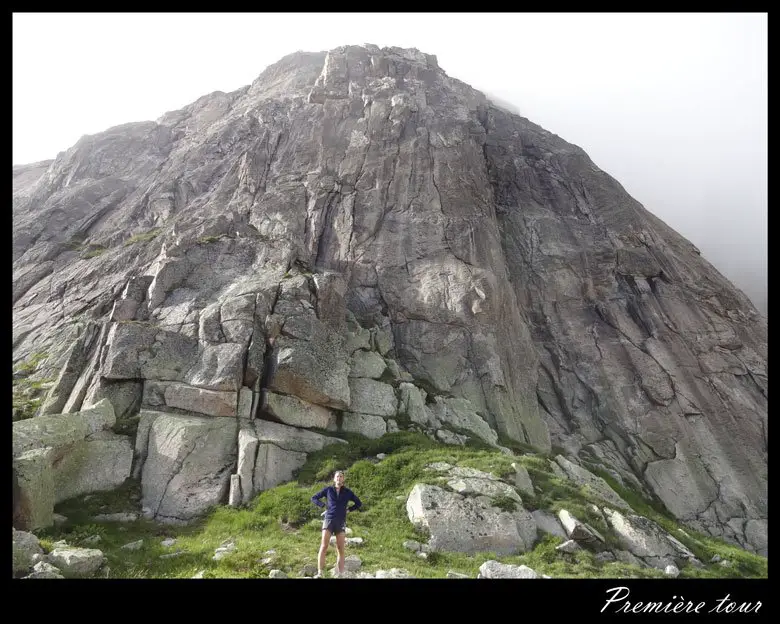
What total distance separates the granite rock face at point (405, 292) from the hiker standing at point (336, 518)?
1058 cm

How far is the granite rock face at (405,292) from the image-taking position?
30969 mm

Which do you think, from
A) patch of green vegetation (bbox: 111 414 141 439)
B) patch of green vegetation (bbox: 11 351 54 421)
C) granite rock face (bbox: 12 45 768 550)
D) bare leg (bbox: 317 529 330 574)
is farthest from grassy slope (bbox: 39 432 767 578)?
patch of green vegetation (bbox: 11 351 54 421)

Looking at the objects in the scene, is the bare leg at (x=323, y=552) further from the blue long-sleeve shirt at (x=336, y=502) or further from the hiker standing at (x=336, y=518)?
the blue long-sleeve shirt at (x=336, y=502)

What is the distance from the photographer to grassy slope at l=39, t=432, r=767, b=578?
15.4 metres

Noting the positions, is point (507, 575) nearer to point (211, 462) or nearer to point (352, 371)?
point (211, 462)

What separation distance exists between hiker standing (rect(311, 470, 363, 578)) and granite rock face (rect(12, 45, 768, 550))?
10584mm

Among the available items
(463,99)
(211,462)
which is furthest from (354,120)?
(211,462)

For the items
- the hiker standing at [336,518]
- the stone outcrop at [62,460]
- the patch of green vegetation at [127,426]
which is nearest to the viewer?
the hiker standing at [336,518]

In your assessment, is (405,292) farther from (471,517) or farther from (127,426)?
(471,517)

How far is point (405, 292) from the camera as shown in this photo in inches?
1727

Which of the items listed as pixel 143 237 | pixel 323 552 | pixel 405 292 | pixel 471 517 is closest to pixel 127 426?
pixel 323 552

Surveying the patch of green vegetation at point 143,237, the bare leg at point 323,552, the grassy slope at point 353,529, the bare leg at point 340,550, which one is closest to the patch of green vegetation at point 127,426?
the grassy slope at point 353,529

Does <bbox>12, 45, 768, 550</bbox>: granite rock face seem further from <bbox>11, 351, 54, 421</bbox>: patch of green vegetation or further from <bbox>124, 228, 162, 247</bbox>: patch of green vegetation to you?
<bbox>11, 351, 54, 421</bbox>: patch of green vegetation

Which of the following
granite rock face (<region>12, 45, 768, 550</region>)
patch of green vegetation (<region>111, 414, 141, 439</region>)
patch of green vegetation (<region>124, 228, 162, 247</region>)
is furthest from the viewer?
patch of green vegetation (<region>124, 228, 162, 247</region>)
